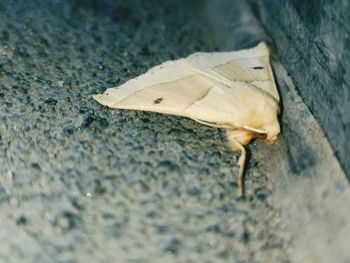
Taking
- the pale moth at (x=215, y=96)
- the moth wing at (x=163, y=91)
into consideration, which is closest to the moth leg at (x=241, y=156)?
the pale moth at (x=215, y=96)

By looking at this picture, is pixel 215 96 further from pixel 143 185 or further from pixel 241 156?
pixel 143 185

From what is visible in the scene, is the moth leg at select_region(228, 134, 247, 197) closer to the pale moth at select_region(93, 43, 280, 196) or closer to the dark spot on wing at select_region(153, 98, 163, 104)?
the pale moth at select_region(93, 43, 280, 196)

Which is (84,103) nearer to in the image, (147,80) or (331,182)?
(147,80)

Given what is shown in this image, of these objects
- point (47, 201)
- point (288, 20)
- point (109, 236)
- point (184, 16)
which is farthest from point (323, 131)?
point (184, 16)

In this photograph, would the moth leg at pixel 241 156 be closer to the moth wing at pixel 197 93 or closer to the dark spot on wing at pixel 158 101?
the moth wing at pixel 197 93

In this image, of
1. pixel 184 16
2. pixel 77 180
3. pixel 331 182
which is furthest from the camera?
pixel 184 16

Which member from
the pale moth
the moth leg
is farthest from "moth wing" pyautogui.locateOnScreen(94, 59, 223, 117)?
the moth leg

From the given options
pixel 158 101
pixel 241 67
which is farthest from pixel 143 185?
pixel 241 67
